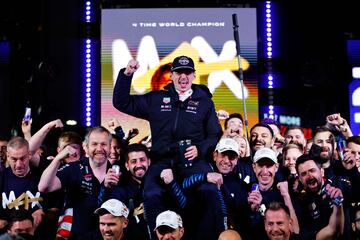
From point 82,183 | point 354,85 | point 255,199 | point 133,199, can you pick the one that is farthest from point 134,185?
point 354,85

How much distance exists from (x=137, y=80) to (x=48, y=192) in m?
4.26

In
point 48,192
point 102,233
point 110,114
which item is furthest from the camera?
point 110,114

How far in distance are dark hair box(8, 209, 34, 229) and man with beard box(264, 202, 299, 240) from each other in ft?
6.85

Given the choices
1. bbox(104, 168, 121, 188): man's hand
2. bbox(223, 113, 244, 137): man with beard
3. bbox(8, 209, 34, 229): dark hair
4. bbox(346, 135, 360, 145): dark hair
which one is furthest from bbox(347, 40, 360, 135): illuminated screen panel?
bbox(8, 209, 34, 229): dark hair

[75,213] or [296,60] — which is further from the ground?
[296,60]

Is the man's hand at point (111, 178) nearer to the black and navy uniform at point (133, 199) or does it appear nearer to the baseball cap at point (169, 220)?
the black and navy uniform at point (133, 199)

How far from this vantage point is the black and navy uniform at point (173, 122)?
27.4ft

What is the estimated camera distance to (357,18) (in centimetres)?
1345

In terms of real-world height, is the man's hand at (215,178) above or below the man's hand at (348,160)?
below

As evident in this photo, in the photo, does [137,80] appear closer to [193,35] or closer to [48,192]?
[193,35]

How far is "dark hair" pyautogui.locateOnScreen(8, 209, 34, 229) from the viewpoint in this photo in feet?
26.4

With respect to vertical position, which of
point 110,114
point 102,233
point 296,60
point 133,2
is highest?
point 133,2

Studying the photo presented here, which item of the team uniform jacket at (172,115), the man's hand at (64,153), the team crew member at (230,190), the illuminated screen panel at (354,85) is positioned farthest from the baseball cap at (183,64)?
the illuminated screen panel at (354,85)

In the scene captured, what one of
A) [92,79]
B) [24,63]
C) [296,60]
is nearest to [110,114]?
[92,79]
